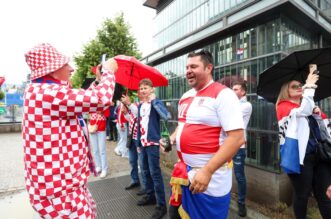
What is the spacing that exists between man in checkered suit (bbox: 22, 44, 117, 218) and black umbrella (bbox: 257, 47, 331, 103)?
6.06 feet

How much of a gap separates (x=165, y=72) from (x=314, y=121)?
17.3ft

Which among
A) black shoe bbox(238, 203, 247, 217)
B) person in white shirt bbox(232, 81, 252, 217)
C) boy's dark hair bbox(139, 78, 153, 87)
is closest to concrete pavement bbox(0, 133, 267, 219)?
black shoe bbox(238, 203, 247, 217)

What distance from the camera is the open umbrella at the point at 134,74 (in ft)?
11.2

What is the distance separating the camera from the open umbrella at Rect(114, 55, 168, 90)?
11.2 ft

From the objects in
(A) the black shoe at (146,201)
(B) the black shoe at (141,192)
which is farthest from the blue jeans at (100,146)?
(A) the black shoe at (146,201)

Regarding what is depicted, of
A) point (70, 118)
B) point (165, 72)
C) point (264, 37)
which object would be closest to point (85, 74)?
point (165, 72)

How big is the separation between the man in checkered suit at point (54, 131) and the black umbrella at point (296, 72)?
1846mm

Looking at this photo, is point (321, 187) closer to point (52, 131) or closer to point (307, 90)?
point (307, 90)

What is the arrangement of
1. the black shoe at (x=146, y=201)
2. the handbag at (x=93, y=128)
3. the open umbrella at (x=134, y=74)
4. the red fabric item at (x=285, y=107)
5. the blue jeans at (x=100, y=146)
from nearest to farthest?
the red fabric item at (x=285, y=107)
the open umbrella at (x=134, y=74)
the black shoe at (x=146, y=201)
the handbag at (x=93, y=128)
the blue jeans at (x=100, y=146)

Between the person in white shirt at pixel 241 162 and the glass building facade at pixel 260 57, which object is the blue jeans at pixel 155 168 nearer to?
the person in white shirt at pixel 241 162

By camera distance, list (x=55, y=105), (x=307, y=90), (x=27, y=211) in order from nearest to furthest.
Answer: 1. (x=55, y=105)
2. (x=307, y=90)
3. (x=27, y=211)

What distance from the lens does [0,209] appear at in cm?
362

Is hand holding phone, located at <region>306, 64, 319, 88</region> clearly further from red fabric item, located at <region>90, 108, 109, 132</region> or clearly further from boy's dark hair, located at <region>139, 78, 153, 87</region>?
red fabric item, located at <region>90, 108, 109, 132</region>

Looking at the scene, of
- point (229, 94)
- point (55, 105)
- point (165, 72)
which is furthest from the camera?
point (165, 72)
